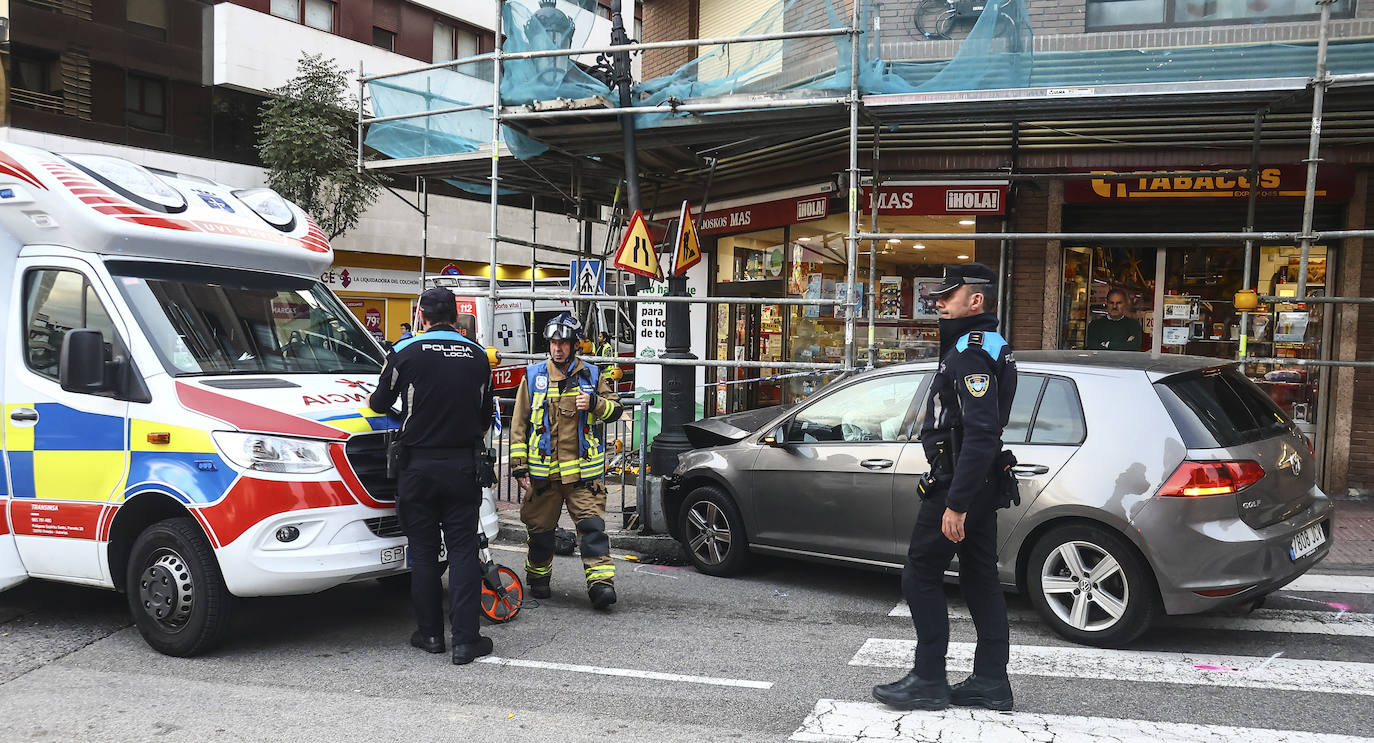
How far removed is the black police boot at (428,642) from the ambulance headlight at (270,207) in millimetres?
2770

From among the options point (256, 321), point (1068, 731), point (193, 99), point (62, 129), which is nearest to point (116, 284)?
point (256, 321)

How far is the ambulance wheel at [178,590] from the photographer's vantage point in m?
4.93

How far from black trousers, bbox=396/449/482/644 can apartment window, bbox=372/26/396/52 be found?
26.6m

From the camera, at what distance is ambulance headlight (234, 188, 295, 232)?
246 inches

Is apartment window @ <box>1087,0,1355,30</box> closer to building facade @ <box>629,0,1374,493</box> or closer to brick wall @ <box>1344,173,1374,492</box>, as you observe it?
building facade @ <box>629,0,1374,493</box>

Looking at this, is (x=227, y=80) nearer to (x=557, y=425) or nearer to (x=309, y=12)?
(x=309, y=12)

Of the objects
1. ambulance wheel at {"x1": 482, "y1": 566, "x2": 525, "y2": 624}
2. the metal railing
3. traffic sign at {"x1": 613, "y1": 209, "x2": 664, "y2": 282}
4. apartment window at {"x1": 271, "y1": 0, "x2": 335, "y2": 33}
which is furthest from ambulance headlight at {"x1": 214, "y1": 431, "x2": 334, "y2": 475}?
apartment window at {"x1": 271, "y1": 0, "x2": 335, "y2": 33}

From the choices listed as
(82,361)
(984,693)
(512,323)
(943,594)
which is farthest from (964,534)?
(512,323)

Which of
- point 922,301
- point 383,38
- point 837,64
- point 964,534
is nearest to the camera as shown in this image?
point 964,534

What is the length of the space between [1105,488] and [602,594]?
9.70ft

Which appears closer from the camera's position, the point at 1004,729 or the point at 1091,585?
the point at 1004,729

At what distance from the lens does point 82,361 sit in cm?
498

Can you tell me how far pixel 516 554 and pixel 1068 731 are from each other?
4.78 metres

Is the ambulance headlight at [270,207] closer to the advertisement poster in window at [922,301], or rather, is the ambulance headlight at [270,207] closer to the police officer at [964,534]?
the police officer at [964,534]
